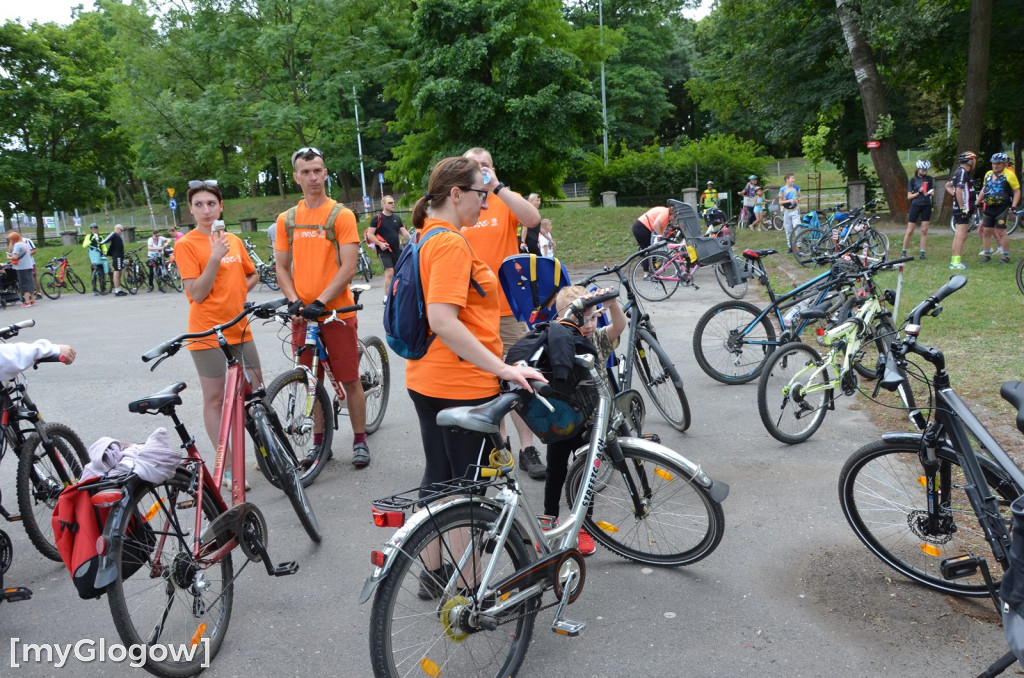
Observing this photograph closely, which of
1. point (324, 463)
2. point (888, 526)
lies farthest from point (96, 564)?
point (888, 526)

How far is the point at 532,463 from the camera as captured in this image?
195 inches

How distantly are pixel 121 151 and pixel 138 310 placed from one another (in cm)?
2991

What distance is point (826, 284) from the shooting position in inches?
254

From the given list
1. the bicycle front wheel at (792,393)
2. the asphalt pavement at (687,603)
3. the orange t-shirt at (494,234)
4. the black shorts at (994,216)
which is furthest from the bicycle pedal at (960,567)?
the black shorts at (994,216)

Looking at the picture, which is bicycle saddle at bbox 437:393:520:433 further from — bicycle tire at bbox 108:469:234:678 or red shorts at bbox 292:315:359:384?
red shorts at bbox 292:315:359:384

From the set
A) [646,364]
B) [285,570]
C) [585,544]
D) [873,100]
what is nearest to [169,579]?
[285,570]

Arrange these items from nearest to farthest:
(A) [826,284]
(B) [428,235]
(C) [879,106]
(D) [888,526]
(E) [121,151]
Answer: (B) [428,235] < (D) [888,526] < (A) [826,284] < (C) [879,106] < (E) [121,151]

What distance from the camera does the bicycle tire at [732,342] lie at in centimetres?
673

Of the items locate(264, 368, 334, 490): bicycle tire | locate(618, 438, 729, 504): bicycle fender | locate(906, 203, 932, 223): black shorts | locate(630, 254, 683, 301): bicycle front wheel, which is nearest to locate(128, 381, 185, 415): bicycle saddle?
locate(264, 368, 334, 490): bicycle tire

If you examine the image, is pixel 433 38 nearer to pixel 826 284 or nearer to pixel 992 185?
pixel 992 185

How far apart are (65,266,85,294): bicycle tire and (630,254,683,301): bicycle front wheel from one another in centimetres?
1556

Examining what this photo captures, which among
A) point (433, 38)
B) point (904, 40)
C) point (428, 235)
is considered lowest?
point (428, 235)

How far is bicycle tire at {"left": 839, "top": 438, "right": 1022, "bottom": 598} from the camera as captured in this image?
3.32m

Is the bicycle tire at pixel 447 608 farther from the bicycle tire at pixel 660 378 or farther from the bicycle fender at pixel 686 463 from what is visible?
the bicycle tire at pixel 660 378
